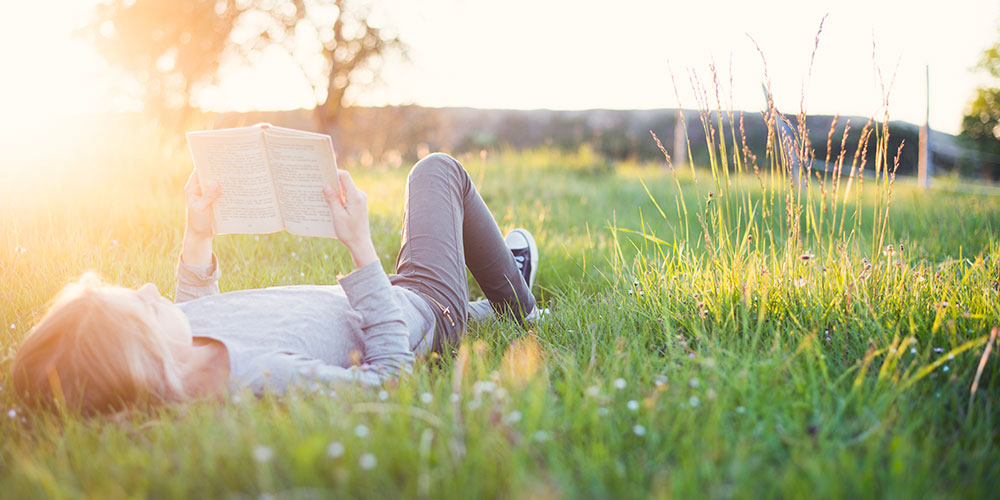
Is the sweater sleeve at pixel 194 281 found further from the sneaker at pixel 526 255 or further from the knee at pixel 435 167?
the sneaker at pixel 526 255

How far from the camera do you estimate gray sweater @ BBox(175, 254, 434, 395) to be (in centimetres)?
169

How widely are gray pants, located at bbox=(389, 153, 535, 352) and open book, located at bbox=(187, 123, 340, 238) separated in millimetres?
500

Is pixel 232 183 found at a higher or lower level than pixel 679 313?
higher

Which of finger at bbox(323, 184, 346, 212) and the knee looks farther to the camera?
the knee

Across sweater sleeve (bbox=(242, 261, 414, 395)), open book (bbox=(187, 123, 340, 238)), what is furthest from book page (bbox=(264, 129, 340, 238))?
sweater sleeve (bbox=(242, 261, 414, 395))

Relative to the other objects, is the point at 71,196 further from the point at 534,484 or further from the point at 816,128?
the point at 816,128

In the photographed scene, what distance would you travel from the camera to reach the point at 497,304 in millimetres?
2824

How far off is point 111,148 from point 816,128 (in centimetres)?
2083

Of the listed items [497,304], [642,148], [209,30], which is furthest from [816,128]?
[497,304]

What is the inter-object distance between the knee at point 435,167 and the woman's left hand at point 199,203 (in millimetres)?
808

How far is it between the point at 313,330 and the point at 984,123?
62.9ft

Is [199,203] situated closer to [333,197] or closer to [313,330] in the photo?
[333,197]

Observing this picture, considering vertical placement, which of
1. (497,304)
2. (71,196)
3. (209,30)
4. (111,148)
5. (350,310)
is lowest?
(497,304)

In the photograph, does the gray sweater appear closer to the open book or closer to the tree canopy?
the open book
